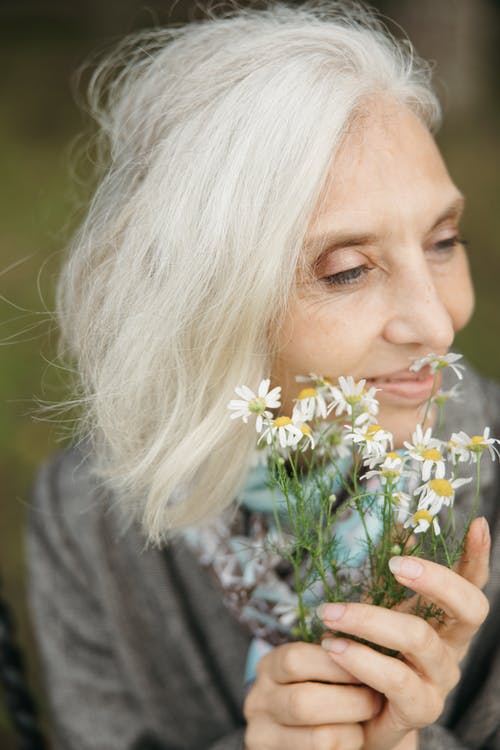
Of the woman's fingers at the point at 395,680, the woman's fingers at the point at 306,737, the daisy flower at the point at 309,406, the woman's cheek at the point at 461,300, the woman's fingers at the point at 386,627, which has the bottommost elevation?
the woman's fingers at the point at 306,737

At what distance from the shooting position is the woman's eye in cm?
132

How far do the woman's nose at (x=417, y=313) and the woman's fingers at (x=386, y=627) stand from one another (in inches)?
17.4

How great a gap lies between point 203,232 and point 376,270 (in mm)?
295

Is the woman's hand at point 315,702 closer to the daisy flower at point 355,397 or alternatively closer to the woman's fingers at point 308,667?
the woman's fingers at point 308,667

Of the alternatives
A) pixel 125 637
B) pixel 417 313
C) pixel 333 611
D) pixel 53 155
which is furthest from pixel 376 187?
pixel 53 155

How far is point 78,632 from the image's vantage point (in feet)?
6.45

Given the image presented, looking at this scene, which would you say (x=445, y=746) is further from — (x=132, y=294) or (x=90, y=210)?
(x=90, y=210)

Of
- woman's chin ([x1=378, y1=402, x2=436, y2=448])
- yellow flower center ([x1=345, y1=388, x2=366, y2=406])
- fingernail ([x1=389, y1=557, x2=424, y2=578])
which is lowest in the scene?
fingernail ([x1=389, y1=557, x2=424, y2=578])

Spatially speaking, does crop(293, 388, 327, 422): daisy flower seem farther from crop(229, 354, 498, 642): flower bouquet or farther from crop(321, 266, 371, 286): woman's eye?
crop(321, 266, 371, 286): woman's eye

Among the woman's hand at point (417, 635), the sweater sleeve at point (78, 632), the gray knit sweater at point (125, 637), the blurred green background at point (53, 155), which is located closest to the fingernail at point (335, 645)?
the woman's hand at point (417, 635)

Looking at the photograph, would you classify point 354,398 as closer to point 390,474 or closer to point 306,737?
point 390,474


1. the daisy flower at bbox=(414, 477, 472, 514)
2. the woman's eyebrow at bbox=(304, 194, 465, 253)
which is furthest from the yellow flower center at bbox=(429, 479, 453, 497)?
the woman's eyebrow at bbox=(304, 194, 465, 253)

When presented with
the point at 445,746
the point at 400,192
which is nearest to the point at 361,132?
the point at 400,192

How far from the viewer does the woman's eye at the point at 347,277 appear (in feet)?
4.32
